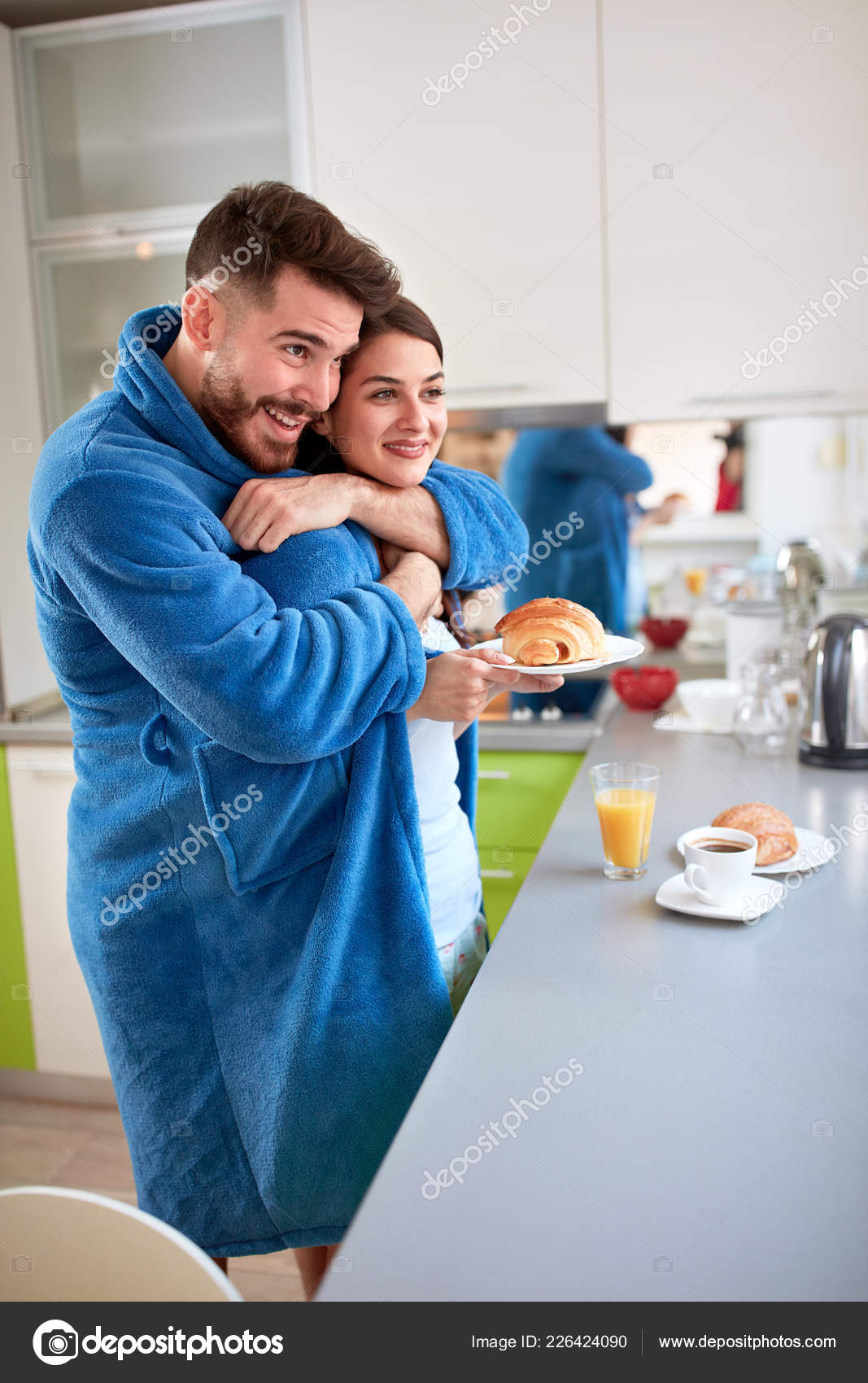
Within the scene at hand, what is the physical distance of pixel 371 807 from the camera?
45.1 inches

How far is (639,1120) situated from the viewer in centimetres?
85

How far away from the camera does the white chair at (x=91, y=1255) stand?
68cm

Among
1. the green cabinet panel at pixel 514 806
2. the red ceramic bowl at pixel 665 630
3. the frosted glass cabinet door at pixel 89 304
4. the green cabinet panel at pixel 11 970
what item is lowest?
the green cabinet panel at pixel 11 970

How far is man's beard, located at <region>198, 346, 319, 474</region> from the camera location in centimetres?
112

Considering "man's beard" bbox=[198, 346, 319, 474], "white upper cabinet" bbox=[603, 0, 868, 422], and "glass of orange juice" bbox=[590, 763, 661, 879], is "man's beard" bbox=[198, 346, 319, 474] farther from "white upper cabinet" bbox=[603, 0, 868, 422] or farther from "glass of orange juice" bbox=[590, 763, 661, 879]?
"white upper cabinet" bbox=[603, 0, 868, 422]
